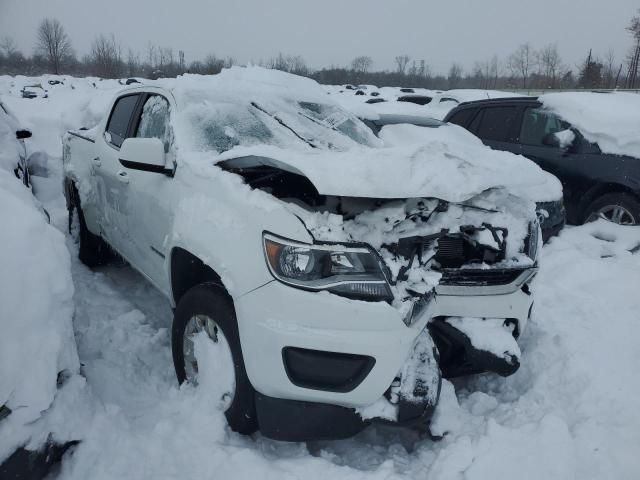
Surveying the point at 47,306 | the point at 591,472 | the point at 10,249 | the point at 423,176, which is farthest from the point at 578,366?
the point at 10,249

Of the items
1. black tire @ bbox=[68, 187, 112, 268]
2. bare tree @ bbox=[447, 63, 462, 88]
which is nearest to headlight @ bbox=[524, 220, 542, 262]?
black tire @ bbox=[68, 187, 112, 268]

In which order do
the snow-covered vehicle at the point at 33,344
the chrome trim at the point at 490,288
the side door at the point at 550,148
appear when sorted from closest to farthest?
the snow-covered vehicle at the point at 33,344 < the chrome trim at the point at 490,288 < the side door at the point at 550,148

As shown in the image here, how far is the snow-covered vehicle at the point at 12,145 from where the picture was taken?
454 centimetres

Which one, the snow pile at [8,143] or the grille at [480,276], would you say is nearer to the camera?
the grille at [480,276]

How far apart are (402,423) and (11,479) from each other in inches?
58.2

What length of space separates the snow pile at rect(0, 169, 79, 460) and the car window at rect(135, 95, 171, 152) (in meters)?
1.09

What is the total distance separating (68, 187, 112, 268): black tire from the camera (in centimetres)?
439

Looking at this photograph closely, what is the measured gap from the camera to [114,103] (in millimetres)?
4078

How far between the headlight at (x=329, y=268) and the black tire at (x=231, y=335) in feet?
1.20

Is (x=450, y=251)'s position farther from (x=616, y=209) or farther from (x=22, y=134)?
(x=22, y=134)

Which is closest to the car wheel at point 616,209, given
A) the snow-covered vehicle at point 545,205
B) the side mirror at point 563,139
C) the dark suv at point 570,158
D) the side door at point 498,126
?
the dark suv at point 570,158

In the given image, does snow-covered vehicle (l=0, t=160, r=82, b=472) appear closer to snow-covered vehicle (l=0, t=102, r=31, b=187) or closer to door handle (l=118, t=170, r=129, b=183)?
door handle (l=118, t=170, r=129, b=183)

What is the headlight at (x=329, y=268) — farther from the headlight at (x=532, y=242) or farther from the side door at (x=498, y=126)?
the side door at (x=498, y=126)

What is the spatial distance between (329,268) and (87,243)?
3358 mm
